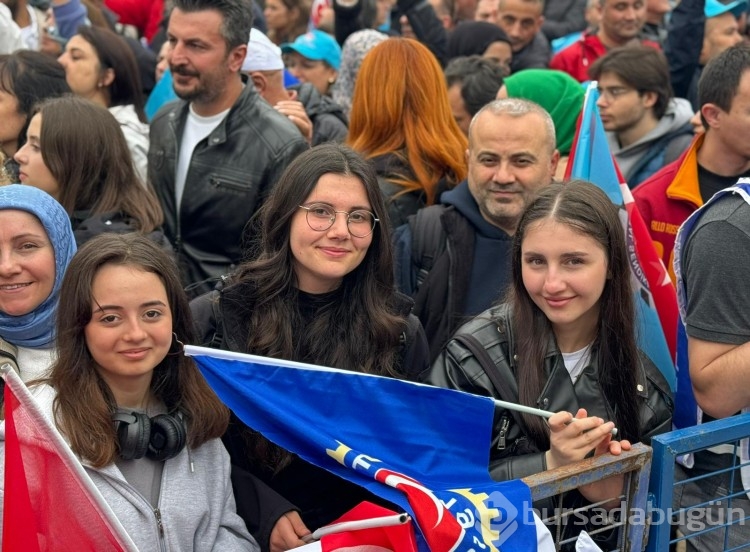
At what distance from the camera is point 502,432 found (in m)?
3.44

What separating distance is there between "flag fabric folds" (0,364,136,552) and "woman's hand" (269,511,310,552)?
61 cm

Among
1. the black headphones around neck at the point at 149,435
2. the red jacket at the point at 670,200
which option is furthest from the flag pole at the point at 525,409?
the red jacket at the point at 670,200

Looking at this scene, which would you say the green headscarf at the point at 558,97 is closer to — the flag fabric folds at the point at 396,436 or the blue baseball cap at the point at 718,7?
the blue baseball cap at the point at 718,7

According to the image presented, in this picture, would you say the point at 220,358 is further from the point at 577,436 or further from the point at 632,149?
the point at 632,149

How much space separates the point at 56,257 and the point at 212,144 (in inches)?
67.3

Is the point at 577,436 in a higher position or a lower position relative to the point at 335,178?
lower

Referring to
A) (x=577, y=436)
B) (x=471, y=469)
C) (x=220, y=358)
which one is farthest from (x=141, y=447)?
(x=577, y=436)

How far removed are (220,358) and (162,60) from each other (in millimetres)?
5375

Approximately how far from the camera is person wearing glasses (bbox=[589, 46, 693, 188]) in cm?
648

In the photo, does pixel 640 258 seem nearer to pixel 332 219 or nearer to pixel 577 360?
pixel 577 360

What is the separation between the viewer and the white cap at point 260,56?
21.4ft

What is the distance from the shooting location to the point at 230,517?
10.8 feet

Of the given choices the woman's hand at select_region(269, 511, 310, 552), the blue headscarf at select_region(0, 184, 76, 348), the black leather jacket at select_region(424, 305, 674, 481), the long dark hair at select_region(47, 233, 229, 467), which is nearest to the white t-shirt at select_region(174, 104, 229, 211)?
the blue headscarf at select_region(0, 184, 76, 348)

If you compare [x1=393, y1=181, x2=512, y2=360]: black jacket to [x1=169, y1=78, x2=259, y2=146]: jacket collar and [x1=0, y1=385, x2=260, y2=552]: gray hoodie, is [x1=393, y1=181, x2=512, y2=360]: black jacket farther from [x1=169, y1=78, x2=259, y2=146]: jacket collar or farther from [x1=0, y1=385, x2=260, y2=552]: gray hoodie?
[x1=0, y1=385, x2=260, y2=552]: gray hoodie
